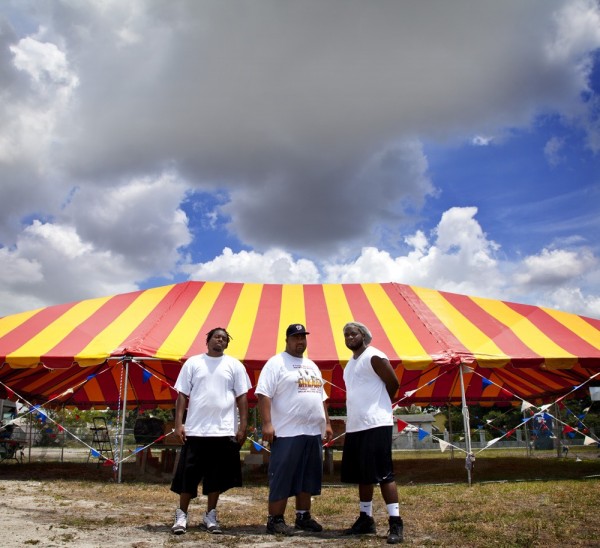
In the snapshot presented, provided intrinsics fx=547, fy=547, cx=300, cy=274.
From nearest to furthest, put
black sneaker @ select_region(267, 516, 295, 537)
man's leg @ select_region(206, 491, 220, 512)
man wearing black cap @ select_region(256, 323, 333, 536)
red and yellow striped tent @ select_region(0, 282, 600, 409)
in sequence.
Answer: black sneaker @ select_region(267, 516, 295, 537) → man wearing black cap @ select_region(256, 323, 333, 536) → man's leg @ select_region(206, 491, 220, 512) → red and yellow striped tent @ select_region(0, 282, 600, 409)

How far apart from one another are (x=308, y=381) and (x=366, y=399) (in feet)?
1.31

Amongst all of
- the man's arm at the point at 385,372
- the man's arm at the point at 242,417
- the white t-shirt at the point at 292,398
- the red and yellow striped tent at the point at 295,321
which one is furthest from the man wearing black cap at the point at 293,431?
the red and yellow striped tent at the point at 295,321

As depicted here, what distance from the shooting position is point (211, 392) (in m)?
3.69

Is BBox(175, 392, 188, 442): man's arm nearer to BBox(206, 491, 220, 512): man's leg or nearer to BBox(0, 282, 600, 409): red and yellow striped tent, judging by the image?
BBox(206, 491, 220, 512): man's leg

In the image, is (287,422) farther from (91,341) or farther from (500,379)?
(500,379)

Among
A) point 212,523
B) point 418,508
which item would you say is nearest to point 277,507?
point 212,523

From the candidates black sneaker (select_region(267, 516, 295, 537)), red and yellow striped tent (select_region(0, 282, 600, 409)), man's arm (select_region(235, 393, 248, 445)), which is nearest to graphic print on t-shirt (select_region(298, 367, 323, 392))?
man's arm (select_region(235, 393, 248, 445))

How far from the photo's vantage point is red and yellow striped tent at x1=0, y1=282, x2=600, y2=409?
23.5 ft

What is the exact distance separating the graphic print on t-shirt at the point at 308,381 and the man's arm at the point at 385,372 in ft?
1.35

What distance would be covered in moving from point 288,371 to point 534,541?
1726mm

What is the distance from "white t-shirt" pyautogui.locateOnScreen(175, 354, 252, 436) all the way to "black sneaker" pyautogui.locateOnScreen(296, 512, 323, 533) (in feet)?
2.29

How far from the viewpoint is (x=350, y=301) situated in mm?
8953

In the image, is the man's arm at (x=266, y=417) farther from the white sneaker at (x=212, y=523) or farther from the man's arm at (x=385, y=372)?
the man's arm at (x=385, y=372)

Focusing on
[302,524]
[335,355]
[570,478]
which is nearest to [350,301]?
[335,355]
